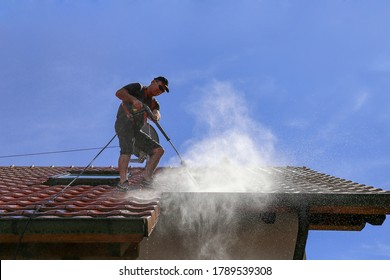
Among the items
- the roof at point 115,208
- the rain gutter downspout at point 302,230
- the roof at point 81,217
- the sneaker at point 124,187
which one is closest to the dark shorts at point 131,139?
the sneaker at point 124,187

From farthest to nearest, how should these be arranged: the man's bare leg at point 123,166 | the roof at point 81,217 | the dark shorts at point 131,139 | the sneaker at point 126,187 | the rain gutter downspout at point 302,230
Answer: the dark shorts at point 131,139, the man's bare leg at point 123,166, the sneaker at point 126,187, the rain gutter downspout at point 302,230, the roof at point 81,217

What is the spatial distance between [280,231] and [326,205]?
2.24 feet

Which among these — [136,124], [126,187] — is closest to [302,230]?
[126,187]

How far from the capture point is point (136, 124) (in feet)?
17.8

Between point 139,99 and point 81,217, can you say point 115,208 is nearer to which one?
point 81,217

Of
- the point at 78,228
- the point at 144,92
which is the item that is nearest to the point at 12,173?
the point at 144,92

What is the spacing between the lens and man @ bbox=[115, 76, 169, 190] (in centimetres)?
518

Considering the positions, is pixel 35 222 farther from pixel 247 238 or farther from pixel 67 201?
pixel 247 238

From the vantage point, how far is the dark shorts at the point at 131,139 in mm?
5219

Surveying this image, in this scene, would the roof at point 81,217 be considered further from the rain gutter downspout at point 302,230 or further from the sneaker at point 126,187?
the rain gutter downspout at point 302,230

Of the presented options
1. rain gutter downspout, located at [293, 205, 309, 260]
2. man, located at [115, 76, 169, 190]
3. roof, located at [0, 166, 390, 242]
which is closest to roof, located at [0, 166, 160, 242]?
roof, located at [0, 166, 390, 242]

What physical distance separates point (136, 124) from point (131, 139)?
0.85 ft

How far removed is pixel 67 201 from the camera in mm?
4211

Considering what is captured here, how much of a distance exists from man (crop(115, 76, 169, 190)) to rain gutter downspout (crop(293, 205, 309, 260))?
2036mm
